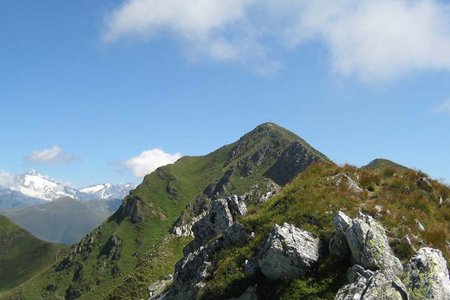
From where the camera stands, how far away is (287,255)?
77.5ft

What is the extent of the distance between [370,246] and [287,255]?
13.9 ft

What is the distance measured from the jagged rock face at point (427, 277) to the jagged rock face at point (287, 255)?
5.12 meters

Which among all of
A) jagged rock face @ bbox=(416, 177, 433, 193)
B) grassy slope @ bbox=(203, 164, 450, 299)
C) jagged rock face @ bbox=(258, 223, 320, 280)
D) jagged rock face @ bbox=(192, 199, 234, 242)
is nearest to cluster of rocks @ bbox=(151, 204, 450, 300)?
jagged rock face @ bbox=(258, 223, 320, 280)

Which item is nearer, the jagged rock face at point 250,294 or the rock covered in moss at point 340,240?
the rock covered in moss at point 340,240

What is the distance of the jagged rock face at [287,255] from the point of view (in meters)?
23.5

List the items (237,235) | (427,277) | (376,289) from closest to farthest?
(376,289), (427,277), (237,235)

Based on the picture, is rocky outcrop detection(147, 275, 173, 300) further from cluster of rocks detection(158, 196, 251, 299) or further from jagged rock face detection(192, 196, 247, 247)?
jagged rock face detection(192, 196, 247, 247)

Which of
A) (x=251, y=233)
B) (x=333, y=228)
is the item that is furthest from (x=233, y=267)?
(x=333, y=228)

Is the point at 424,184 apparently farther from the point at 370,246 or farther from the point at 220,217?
the point at 220,217

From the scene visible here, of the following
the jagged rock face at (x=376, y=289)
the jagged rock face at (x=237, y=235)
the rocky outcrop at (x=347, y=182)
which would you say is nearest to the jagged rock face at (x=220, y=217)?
the jagged rock face at (x=237, y=235)

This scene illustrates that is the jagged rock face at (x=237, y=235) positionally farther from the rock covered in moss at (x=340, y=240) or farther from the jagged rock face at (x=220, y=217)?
the jagged rock face at (x=220, y=217)

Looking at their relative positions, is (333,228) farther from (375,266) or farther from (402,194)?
(402,194)

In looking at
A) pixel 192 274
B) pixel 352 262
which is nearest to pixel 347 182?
pixel 352 262

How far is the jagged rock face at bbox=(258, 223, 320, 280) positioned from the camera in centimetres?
2345
